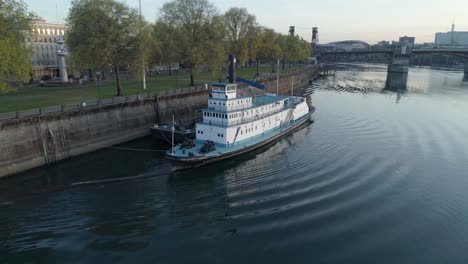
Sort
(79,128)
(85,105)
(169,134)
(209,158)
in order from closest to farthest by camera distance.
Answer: (209,158), (79,128), (85,105), (169,134)

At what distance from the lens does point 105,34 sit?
44375 mm

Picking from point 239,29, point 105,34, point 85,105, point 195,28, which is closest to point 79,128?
point 85,105

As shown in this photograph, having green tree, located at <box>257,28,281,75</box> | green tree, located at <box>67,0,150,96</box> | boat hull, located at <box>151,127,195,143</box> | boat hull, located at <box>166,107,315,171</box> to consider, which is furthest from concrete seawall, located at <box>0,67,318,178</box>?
green tree, located at <box>257,28,281,75</box>

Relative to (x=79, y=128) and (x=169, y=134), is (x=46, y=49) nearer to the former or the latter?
(x=79, y=128)

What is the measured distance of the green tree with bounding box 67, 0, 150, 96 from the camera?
43.9 m

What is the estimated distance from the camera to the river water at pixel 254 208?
19453 mm

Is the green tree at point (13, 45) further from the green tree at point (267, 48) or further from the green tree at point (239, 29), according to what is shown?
the green tree at point (267, 48)

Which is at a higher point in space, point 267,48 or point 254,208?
point 267,48

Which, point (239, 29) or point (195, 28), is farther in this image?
point (239, 29)

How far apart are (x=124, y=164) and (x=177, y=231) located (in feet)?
51.5

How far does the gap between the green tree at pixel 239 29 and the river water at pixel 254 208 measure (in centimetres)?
4892

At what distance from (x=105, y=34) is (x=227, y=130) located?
24.7 meters

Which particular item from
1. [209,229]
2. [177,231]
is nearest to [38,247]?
→ [177,231]

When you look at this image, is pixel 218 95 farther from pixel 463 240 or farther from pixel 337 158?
pixel 463 240
